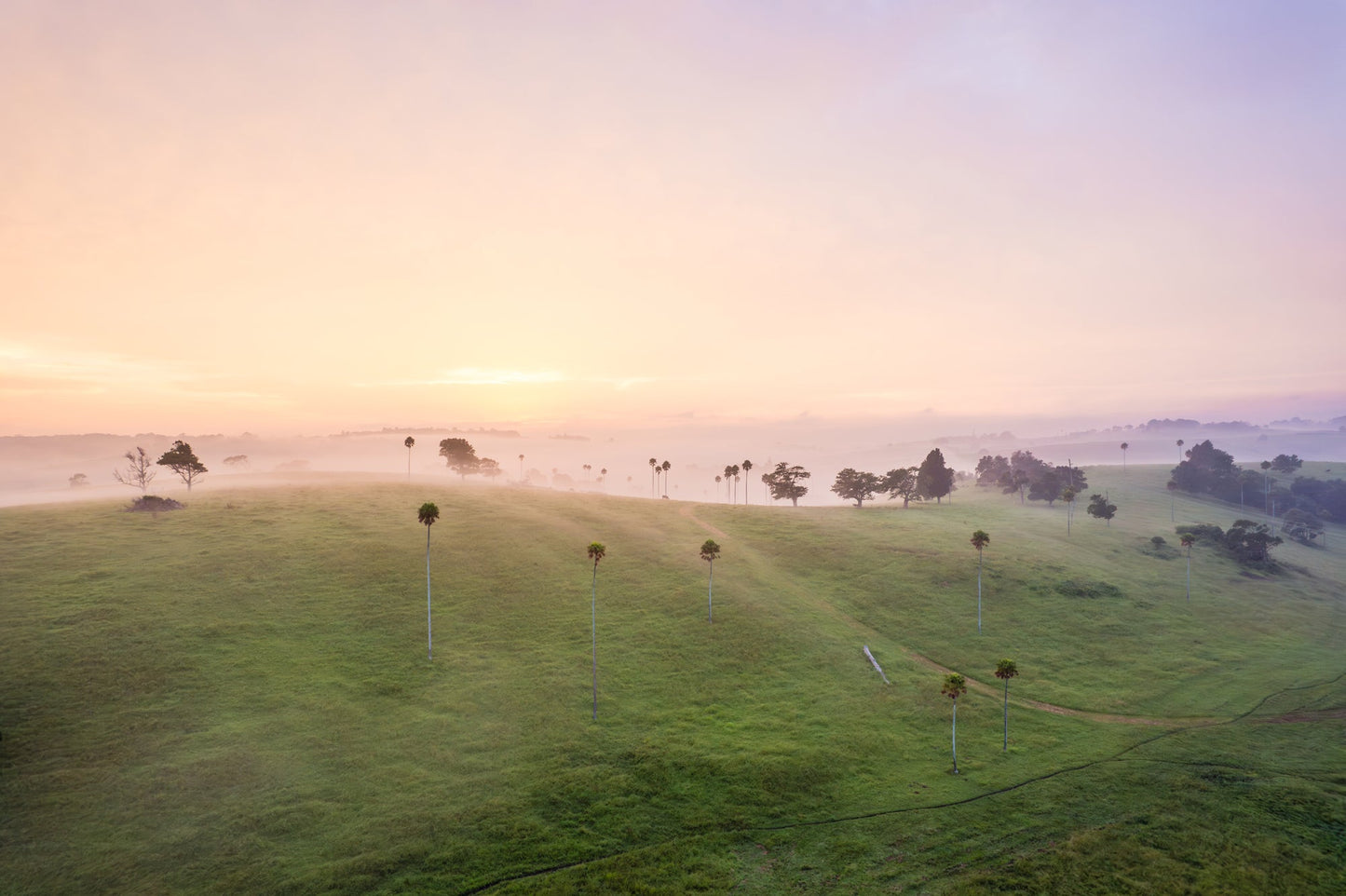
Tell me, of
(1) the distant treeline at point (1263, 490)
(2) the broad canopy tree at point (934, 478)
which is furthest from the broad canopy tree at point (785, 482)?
(1) the distant treeline at point (1263, 490)

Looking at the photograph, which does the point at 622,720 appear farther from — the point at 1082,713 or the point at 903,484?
the point at 903,484

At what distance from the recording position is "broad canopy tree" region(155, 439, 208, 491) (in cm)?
11181

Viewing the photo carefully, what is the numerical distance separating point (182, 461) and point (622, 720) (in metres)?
114

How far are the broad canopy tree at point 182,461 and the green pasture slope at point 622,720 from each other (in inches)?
588

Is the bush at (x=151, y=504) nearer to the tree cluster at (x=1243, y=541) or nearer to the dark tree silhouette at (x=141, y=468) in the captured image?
the dark tree silhouette at (x=141, y=468)

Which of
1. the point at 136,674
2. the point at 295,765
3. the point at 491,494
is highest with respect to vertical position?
the point at 491,494

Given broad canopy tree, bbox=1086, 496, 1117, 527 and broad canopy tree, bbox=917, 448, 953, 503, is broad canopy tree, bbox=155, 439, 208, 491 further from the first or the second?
broad canopy tree, bbox=1086, 496, 1117, 527

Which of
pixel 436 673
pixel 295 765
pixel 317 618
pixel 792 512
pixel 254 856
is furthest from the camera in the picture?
pixel 792 512

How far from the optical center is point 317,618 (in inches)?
2714

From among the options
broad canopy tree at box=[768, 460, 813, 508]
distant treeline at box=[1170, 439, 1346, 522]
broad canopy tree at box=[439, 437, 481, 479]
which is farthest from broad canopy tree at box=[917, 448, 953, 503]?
broad canopy tree at box=[439, 437, 481, 479]

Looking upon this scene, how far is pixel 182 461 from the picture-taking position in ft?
371

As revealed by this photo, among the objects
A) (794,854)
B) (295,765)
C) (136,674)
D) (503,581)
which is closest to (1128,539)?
(794,854)

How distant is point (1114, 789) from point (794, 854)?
98.3 feet

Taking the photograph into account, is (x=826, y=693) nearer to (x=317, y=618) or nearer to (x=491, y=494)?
(x=317, y=618)
